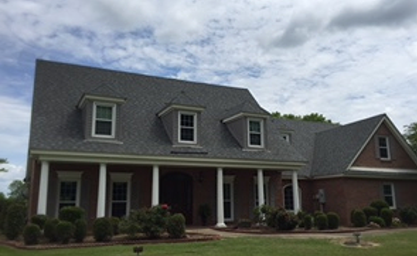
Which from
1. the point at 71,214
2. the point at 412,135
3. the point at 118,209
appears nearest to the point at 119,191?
the point at 118,209

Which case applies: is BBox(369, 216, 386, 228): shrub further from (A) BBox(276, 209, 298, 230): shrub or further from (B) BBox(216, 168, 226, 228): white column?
(B) BBox(216, 168, 226, 228): white column

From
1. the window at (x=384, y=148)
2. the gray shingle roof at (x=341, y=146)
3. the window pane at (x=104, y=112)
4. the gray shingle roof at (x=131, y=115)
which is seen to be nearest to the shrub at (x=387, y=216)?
the gray shingle roof at (x=341, y=146)

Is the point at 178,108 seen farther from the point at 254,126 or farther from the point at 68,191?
the point at 68,191

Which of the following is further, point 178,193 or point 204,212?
point 178,193

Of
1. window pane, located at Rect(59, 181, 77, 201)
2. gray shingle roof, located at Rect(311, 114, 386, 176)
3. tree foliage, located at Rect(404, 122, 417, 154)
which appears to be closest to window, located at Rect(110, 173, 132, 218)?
window pane, located at Rect(59, 181, 77, 201)

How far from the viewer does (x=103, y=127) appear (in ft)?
63.8

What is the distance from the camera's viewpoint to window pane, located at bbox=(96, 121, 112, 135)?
1933cm

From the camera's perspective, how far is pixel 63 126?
19047 mm

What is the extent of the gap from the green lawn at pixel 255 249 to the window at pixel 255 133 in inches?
363

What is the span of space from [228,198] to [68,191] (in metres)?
8.95

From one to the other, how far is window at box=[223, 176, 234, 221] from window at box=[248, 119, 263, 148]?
241cm

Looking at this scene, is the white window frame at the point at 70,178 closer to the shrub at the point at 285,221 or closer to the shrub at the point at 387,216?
the shrub at the point at 285,221

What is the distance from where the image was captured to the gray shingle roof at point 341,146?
25.4 m

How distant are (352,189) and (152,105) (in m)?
13.2
